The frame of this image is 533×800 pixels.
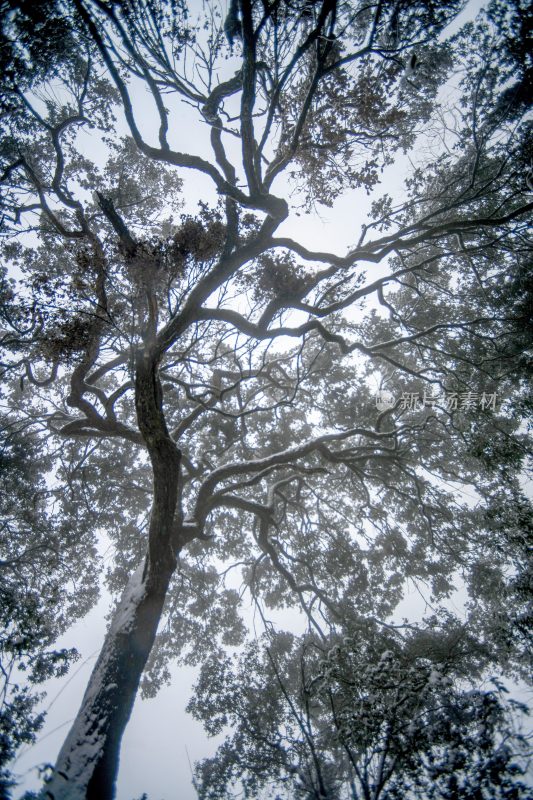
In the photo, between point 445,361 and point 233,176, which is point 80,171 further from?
point 445,361

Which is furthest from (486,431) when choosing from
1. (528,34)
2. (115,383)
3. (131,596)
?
(115,383)

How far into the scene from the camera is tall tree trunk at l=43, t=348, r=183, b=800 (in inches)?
147

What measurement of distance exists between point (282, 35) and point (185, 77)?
1812mm

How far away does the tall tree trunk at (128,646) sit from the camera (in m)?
3.73

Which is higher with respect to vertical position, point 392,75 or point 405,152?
point 405,152

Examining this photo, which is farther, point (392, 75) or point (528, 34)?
point (528, 34)

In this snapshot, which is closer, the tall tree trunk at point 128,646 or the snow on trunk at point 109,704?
the snow on trunk at point 109,704

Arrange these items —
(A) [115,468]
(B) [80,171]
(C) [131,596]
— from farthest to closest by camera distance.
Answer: (A) [115,468], (B) [80,171], (C) [131,596]

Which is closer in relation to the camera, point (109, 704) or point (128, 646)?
point (109, 704)

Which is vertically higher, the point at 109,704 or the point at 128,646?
the point at 128,646

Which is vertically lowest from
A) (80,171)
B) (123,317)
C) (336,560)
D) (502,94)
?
(336,560)

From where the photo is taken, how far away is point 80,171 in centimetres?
975

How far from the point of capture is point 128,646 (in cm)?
482

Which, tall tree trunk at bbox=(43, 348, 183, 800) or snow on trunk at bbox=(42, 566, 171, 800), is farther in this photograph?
tall tree trunk at bbox=(43, 348, 183, 800)
